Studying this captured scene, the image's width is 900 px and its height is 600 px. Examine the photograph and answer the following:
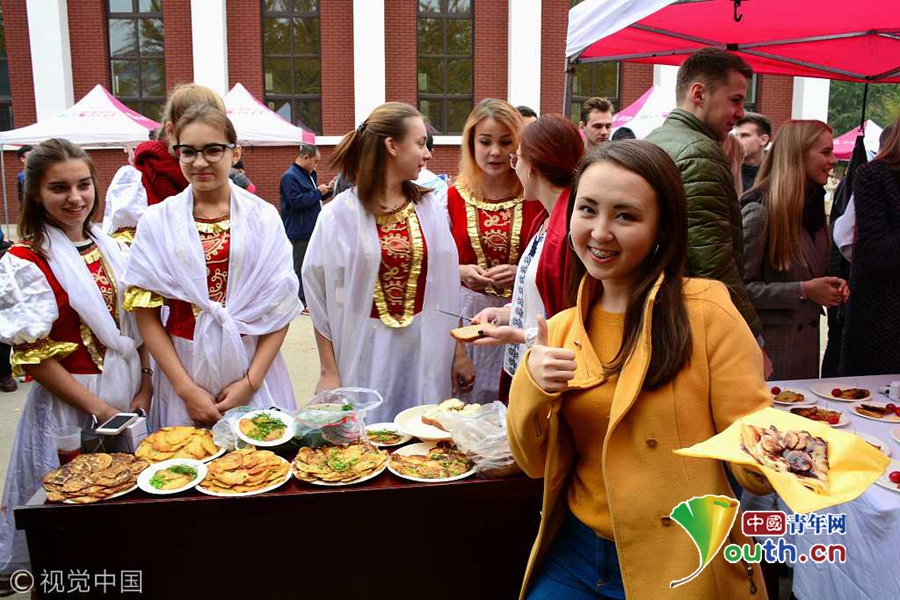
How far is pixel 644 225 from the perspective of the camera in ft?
4.93

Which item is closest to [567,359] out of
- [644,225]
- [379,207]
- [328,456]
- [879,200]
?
[644,225]

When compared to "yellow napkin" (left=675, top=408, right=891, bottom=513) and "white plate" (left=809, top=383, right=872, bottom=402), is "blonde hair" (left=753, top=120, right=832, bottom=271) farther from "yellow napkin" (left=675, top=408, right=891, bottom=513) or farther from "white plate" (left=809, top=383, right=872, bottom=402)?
"yellow napkin" (left=675, top=408, right=891, bottom=513)

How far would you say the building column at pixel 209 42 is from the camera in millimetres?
14148

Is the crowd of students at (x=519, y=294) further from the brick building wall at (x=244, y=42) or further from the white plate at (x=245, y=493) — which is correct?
the brick building wall at (x=244, y=42)

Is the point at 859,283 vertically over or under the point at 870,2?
under

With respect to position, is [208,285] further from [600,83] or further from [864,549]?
[600,83]

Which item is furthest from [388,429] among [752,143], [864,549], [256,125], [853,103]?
[853,103]

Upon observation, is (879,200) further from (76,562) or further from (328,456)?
(76,562)

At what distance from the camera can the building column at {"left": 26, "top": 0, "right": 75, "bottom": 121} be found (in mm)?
14297

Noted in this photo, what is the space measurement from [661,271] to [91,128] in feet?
33.7

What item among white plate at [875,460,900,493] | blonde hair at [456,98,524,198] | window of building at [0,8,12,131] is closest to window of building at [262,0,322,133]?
window of building at [0,8,12,131]

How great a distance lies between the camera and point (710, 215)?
242 cm

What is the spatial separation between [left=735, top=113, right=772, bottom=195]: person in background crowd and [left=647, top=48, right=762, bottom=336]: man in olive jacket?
315cm

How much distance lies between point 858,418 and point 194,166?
9.23 feet
